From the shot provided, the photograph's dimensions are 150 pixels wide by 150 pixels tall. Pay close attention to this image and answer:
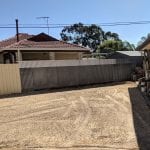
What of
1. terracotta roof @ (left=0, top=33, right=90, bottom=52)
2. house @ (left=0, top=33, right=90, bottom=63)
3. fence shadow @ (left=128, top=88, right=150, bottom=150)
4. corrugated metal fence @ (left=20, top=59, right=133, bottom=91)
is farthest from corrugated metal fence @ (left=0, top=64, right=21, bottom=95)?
fence shadow @ (left=128, top=88, right=150, bottom=150)

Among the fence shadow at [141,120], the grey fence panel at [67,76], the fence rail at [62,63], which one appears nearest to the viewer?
the fence shadow at [141,120]

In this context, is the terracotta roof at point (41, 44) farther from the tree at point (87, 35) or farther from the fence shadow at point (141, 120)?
the tree at point (87, 35)

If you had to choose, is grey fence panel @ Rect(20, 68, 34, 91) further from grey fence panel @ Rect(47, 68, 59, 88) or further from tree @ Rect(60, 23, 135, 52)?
tree @ Rect(60, 23, 135, 52)

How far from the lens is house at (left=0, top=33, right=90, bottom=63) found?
27055 millimetres

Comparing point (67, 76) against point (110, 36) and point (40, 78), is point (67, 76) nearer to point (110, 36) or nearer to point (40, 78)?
point (40, 78)

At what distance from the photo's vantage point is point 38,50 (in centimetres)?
2825

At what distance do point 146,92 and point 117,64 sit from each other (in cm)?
Answer: 1022

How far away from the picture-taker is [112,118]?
11.6 meters

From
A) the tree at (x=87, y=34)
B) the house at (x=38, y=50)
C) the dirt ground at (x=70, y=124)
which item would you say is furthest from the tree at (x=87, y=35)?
the dirt ground at (x=70, y=124)

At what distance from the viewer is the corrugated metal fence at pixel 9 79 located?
66.9 ft

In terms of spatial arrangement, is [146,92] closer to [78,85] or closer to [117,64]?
[78,85]

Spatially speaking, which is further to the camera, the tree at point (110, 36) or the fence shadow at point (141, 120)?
the tree at point (110, 36)

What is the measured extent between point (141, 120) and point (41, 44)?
1950 centimetres

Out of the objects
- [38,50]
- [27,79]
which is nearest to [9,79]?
[27,79]
